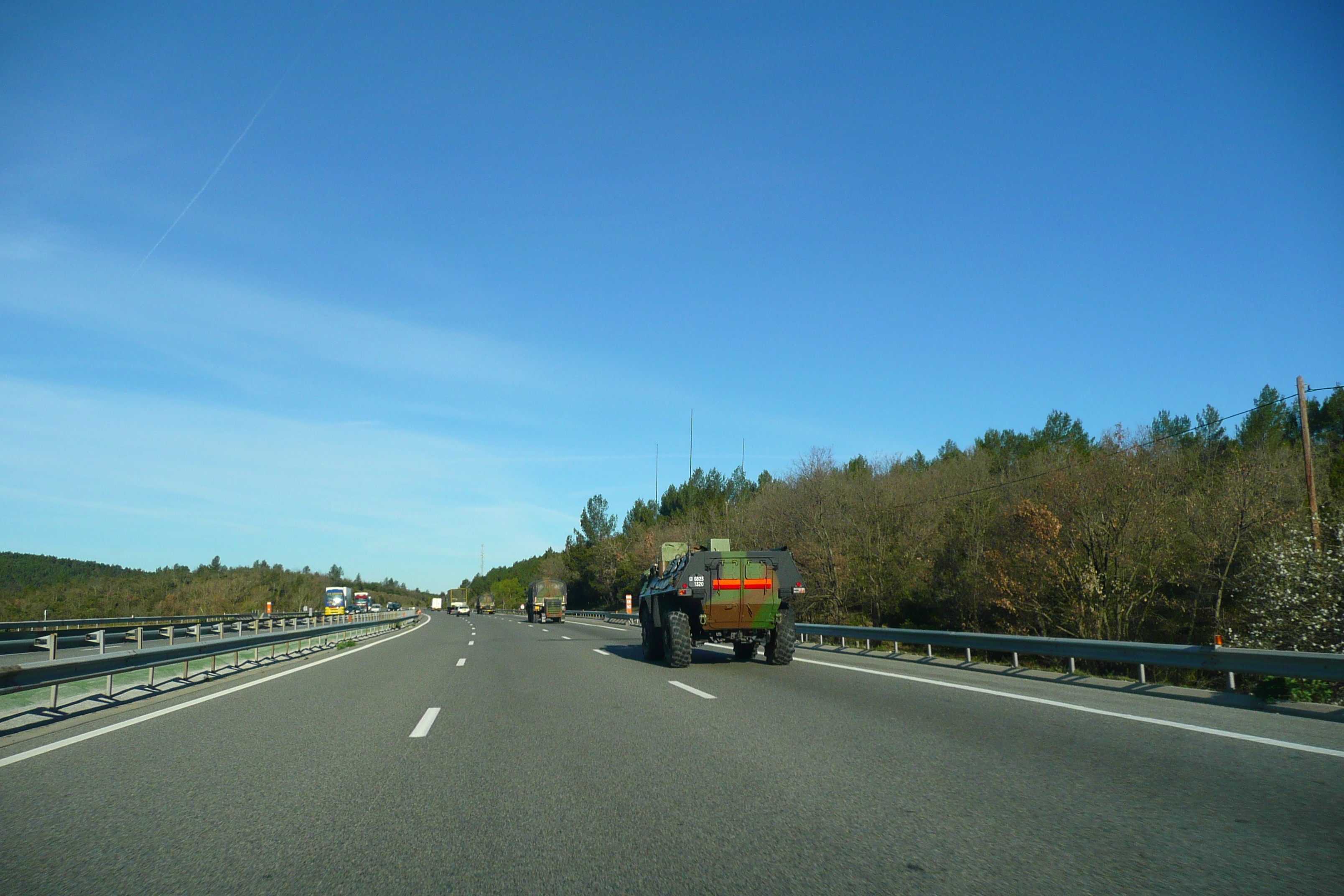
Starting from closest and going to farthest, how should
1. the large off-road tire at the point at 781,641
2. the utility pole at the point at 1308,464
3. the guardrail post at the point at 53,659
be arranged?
1. the guardrail post at the point at 53,659
2. the large off-road tire at the point at 781,641
3. the utility pole at the point at 1308,464

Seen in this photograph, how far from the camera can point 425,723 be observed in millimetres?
9477

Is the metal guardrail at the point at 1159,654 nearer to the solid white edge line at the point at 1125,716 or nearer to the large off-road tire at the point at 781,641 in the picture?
→ the solid white edge line at the point at 1125,716

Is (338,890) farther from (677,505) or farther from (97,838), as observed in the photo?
(677,505)

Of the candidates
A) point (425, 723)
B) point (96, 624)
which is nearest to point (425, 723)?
point (425, 723)

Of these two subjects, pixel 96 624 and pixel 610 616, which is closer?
pixel 96 624

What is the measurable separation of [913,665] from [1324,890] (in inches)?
527

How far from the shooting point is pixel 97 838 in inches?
195

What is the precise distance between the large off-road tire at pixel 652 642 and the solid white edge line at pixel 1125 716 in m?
4.56

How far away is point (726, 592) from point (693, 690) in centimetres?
382

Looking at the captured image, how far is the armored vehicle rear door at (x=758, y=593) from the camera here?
643 inches

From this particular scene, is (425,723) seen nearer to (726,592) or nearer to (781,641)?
(726,592)

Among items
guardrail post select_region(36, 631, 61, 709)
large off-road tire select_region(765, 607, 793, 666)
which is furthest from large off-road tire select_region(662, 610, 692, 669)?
guardrail post select_region(36, 631, 61, 709)

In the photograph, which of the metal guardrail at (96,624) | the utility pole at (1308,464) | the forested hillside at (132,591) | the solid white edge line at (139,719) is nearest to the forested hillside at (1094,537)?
the utility pole at (1308,464)

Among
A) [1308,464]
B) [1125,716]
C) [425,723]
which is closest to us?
[1125,716]
